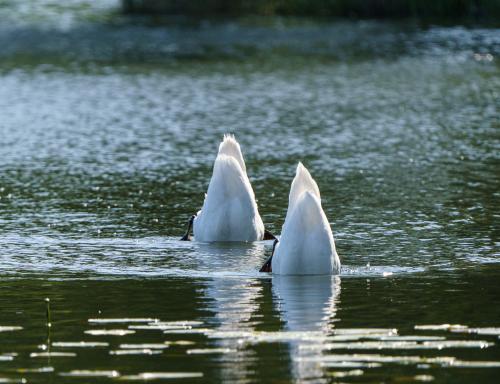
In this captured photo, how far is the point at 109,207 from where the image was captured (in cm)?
1591

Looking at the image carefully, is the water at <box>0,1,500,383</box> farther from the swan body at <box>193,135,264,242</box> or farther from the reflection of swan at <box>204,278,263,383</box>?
the swan body at <box>193,135,264,242</box>

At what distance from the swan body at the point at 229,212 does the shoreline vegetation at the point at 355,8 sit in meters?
26.9

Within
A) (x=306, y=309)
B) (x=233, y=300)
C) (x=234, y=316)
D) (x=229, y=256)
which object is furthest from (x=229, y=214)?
(x=234, y=316)

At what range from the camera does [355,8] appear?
40469mm

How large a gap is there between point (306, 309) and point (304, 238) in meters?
1.20

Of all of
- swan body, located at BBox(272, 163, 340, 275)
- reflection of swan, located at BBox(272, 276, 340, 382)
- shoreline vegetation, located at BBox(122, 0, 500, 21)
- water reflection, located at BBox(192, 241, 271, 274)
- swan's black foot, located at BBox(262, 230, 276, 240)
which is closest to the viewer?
reflection of swan, located at BBox(272, 276, 340, 382)

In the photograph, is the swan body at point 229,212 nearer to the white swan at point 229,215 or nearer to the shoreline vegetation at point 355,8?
the white swan at point 229,215

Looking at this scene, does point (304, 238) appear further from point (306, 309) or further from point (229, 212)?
point (229, 212)

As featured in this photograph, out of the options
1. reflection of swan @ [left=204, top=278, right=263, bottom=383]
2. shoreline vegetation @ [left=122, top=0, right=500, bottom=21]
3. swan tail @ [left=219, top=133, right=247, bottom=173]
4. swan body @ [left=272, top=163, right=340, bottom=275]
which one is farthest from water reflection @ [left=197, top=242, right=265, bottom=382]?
shoreline vegetation @ [left=122, top=0, right=500, bottom=21]

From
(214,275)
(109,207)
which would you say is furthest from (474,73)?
(214,275)

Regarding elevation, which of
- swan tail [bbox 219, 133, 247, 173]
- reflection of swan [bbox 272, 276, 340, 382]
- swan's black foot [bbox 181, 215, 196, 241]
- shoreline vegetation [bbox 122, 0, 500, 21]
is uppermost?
swan tail [bbox 219, 133, 247, 173]

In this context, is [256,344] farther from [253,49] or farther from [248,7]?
[248,7]

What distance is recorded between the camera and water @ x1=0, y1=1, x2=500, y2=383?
9.09 meters

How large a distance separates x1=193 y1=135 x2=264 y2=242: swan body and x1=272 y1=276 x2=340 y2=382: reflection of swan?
1914mm
